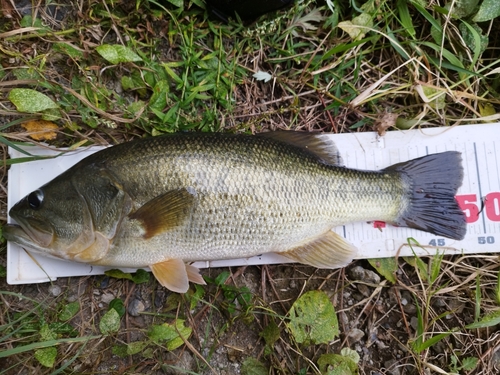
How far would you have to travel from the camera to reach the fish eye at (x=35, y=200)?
2.32 m

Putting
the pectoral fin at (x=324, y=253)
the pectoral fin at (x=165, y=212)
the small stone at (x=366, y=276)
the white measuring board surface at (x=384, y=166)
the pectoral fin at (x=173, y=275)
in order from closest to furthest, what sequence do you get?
1. the pectoral fin at (x=165, y=212)
2. the pectoral fin at (x=173, y=275)
3. the pectoral fin at (x=324, y=253)
4. the white measuring board surface at (x=384, y=166)
5. the small stone at (x=366, y=276)

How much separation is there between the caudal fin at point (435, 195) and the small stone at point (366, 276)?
0.43 metres

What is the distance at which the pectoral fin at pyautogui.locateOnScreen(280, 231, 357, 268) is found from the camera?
8.36 feet

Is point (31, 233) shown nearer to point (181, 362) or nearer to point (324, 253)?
point (181, 362)

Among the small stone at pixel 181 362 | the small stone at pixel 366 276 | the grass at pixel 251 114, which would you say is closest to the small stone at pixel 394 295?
the grass at pixel 251 114

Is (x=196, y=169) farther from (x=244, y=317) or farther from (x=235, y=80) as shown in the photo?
(x=244, y=317)

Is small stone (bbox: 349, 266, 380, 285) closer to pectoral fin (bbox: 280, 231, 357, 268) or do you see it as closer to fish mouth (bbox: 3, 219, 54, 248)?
pectoral fin (bbox: 280, 231, 357, 268)

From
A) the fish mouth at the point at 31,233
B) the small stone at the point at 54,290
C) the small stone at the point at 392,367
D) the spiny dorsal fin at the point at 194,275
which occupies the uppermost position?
the fish mouth at the point at 31,233

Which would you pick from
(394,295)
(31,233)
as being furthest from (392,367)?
(31,233)

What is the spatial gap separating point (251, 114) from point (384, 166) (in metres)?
1.01

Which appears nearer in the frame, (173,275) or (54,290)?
(173,275)

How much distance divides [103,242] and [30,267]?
2.32 ft

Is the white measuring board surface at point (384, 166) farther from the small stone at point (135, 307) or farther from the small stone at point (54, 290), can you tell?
the small stone at point (135, 307)

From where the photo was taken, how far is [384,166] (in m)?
2.82
